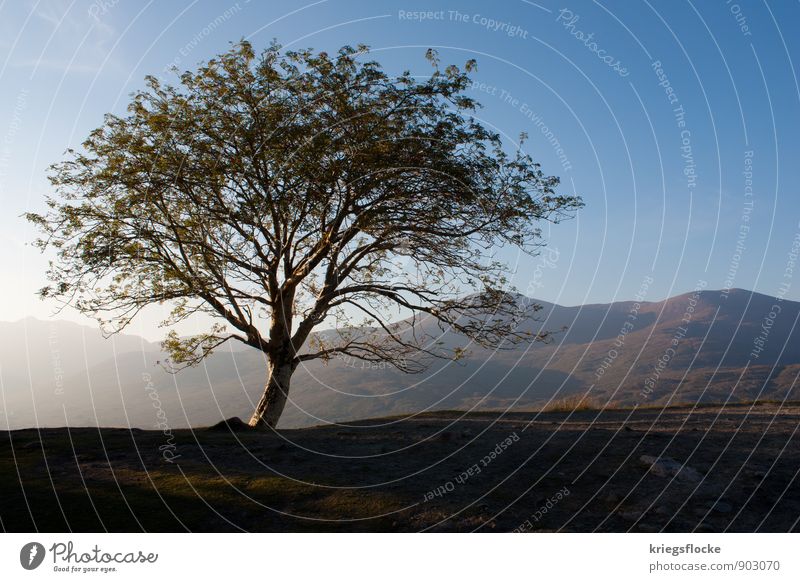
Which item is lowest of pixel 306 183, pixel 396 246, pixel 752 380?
pixel 752 380

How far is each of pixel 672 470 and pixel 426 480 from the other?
15.0 feet

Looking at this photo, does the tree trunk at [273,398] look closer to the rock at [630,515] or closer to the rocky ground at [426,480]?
the rocky ground at [426,480]

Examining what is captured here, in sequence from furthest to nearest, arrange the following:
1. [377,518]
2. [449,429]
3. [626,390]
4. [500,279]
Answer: [626,390] < [500,279] < [449,429] < [377,518]

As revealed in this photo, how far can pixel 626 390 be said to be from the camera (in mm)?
183750

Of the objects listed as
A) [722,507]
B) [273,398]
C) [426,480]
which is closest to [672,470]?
[722,507]

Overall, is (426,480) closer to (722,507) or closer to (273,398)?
(722,507)

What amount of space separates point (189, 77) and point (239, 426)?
1132cm

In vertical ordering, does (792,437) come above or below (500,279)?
below

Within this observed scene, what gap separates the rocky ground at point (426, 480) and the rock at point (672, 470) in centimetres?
3

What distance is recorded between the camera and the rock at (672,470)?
10231 mm

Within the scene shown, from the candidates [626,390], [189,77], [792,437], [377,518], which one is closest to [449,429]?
[377,518]

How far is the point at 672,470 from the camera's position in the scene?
412 inches
